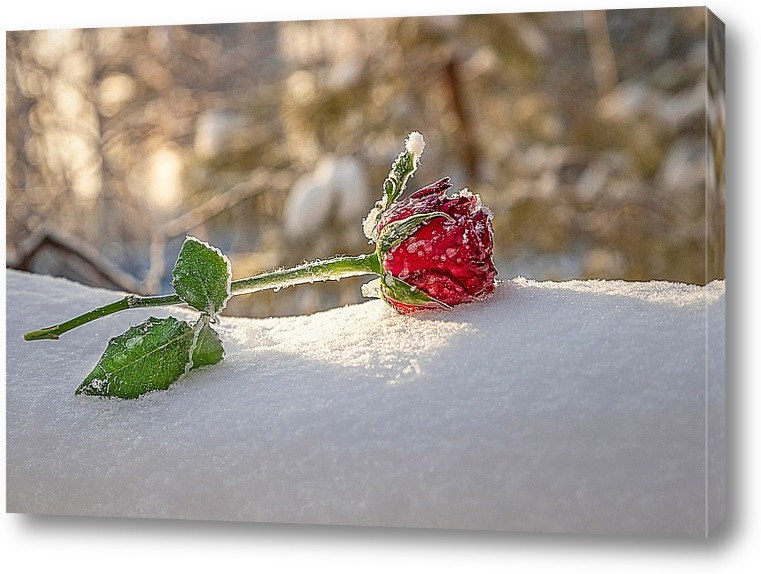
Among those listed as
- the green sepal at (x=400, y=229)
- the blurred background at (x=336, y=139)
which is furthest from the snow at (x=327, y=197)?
the green sepal at (x=400, y=229)

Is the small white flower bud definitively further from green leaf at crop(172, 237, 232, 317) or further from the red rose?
green leaf at crop(172, 237, 232, 317)

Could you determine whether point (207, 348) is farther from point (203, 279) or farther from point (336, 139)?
point (336, 139)

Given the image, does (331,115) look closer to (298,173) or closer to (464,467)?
(298,173)

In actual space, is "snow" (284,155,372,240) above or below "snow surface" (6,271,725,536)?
above

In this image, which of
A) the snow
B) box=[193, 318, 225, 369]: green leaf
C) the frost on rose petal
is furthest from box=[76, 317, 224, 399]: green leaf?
the snow

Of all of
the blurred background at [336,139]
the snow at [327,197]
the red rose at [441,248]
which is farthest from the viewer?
the snow at [327,197]

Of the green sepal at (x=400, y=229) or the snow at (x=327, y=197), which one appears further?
the snow at (x=327, y=197)

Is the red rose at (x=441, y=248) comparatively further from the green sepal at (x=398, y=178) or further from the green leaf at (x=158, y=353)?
the green leaf at (x=158, y=353)

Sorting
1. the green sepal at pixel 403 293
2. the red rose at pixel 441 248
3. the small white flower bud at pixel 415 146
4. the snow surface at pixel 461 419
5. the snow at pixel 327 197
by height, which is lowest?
the snow surface at pixel 461 419

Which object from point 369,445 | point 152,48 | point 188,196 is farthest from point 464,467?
point 152,48
